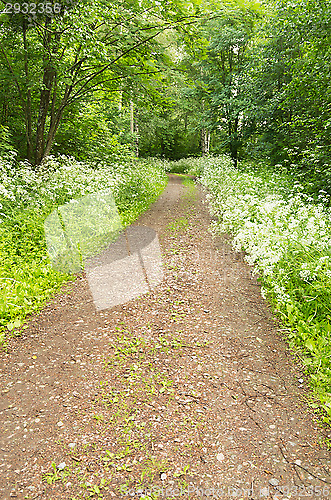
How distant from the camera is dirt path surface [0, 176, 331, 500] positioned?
2131 millimetres

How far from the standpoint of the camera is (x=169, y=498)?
202 centimetres

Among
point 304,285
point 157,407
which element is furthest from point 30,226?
point 304,285

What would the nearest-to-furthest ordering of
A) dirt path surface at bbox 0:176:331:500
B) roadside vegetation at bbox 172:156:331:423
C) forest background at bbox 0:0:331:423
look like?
dirt path surface at bbox 0:176:331:500 → roadside vegetation at bbox 172:156:331:423 → forest background at bbox 0:0:331:423

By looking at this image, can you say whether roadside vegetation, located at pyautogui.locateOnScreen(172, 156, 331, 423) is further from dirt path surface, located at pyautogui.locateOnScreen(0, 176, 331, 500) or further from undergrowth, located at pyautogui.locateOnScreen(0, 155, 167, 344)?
undergrowth, located at pyautogui.locateOnScreen(0, 155, 167, 344)

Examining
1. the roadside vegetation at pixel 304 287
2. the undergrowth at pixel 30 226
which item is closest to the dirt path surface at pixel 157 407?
the roadside vegetation at pixel 304 287

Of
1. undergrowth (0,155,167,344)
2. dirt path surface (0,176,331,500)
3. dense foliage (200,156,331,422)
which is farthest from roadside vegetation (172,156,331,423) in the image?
undergrowth (0,155,167,344)

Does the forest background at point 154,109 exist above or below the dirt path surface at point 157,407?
above

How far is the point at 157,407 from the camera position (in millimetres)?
2760

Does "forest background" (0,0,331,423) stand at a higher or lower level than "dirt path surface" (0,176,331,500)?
higher

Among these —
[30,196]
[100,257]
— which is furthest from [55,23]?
[100,257]

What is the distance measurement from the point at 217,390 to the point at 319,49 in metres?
8.49

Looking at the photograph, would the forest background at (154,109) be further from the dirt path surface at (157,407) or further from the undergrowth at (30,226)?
the dirt path surface at (157,407)

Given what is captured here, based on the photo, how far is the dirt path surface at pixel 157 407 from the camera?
6.99ft

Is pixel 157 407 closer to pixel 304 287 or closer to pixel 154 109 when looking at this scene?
pixel 304 287
